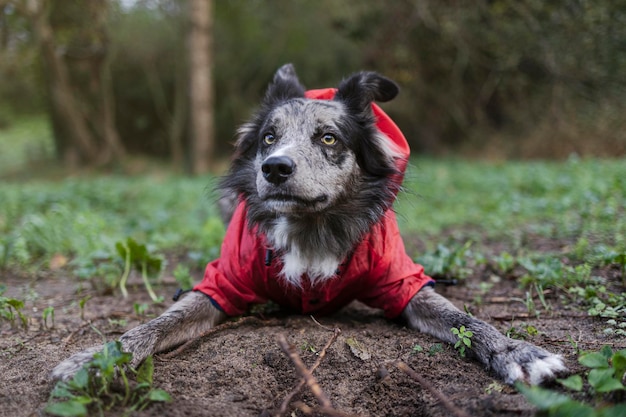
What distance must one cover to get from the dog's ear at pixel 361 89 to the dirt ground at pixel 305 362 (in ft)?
5.03

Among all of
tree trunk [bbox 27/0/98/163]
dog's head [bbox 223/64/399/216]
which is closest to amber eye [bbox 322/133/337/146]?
dog's head [bbox 223/64/399/216]

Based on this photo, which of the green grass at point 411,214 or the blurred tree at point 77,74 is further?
the blurred tree at point 77,74

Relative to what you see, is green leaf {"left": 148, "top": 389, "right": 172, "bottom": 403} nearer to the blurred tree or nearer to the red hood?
the red hood

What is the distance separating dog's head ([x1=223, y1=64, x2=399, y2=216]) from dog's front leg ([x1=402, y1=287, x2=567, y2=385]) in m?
0.72

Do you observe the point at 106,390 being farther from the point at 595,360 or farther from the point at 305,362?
the point at 595,360

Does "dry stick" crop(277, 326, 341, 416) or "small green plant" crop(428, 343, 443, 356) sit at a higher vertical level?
"dry stick" crop(277, 326, 341, 416)

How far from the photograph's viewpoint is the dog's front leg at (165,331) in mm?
2664

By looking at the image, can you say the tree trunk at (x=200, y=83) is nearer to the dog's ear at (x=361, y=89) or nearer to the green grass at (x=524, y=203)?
the green grass at (x=524, y=203)

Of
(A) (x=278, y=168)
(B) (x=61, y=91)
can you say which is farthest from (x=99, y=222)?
(B) (x=61, y=91)

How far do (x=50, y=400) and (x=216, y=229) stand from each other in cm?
343

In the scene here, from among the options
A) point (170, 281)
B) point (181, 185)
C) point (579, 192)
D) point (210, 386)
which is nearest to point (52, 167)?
point (181, 185)

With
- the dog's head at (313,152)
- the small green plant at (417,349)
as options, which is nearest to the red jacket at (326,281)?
the dog's head at (313,152)

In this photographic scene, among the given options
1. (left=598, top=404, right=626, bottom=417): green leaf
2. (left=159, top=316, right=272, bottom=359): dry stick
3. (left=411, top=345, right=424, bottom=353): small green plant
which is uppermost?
(left=598, top=404, right=626, bottom=417): green leaf

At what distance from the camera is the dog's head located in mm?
3279
